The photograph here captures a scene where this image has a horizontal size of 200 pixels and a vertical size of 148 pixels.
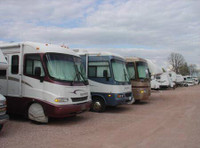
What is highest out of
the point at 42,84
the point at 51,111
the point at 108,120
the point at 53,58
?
the point at 53,58

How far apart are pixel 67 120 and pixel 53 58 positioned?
274 cm

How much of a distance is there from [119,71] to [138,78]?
10.3 ft

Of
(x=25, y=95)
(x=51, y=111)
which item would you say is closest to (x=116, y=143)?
(x=51, y=111)

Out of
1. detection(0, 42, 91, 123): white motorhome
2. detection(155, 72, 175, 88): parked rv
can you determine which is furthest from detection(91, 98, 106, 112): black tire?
detection(155, 72, 175, 88): parked rv

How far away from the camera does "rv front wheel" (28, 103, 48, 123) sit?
27.9 ft

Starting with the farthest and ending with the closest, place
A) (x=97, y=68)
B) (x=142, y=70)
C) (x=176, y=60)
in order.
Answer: (x=176, y=60), (x=142, y=70), (x=97, y=68)

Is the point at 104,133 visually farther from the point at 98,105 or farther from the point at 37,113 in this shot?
the point at 98,105

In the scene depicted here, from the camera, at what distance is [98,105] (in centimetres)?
1179

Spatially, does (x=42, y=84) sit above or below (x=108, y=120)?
above

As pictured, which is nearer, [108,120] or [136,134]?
[136,134]

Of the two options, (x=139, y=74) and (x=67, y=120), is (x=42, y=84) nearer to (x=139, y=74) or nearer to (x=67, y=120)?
(x=67, y=120)

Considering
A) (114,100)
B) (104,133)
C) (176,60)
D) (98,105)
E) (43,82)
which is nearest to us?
(104,133)

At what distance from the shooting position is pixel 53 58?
864 cm

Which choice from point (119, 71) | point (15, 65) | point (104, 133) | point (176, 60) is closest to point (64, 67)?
point (15, 65)
